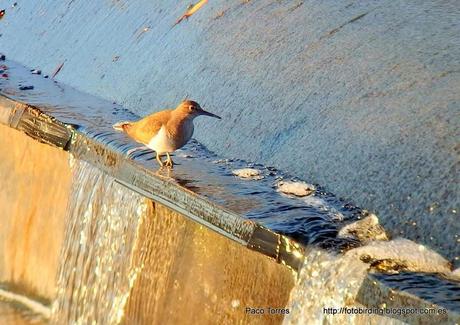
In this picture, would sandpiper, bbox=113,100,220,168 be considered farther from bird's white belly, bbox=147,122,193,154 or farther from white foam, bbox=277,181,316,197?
white foam, bbox=277,181,316,197

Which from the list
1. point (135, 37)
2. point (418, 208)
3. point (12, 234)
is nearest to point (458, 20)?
point (418, 208)

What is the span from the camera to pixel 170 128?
5480 mm

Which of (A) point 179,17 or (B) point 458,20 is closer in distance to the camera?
(B) point 458,20

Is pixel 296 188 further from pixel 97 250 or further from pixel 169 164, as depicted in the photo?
pixel 97 250

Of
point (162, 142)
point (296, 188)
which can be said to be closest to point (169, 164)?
point (162, 142)

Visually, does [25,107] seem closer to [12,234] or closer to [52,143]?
[52,143]

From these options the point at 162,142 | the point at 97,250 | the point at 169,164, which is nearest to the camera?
the point at 162,142

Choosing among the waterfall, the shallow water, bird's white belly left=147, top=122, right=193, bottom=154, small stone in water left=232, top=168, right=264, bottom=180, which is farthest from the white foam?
the waterfall

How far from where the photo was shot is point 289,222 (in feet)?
15.5

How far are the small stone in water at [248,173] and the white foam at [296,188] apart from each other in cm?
26

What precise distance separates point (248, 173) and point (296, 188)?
0.46m

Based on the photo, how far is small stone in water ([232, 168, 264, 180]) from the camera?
220 inches

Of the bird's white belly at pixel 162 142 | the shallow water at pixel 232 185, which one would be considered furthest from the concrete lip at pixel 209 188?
the bird's white belly at pixel 162 142

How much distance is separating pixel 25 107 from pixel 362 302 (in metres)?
3.58
